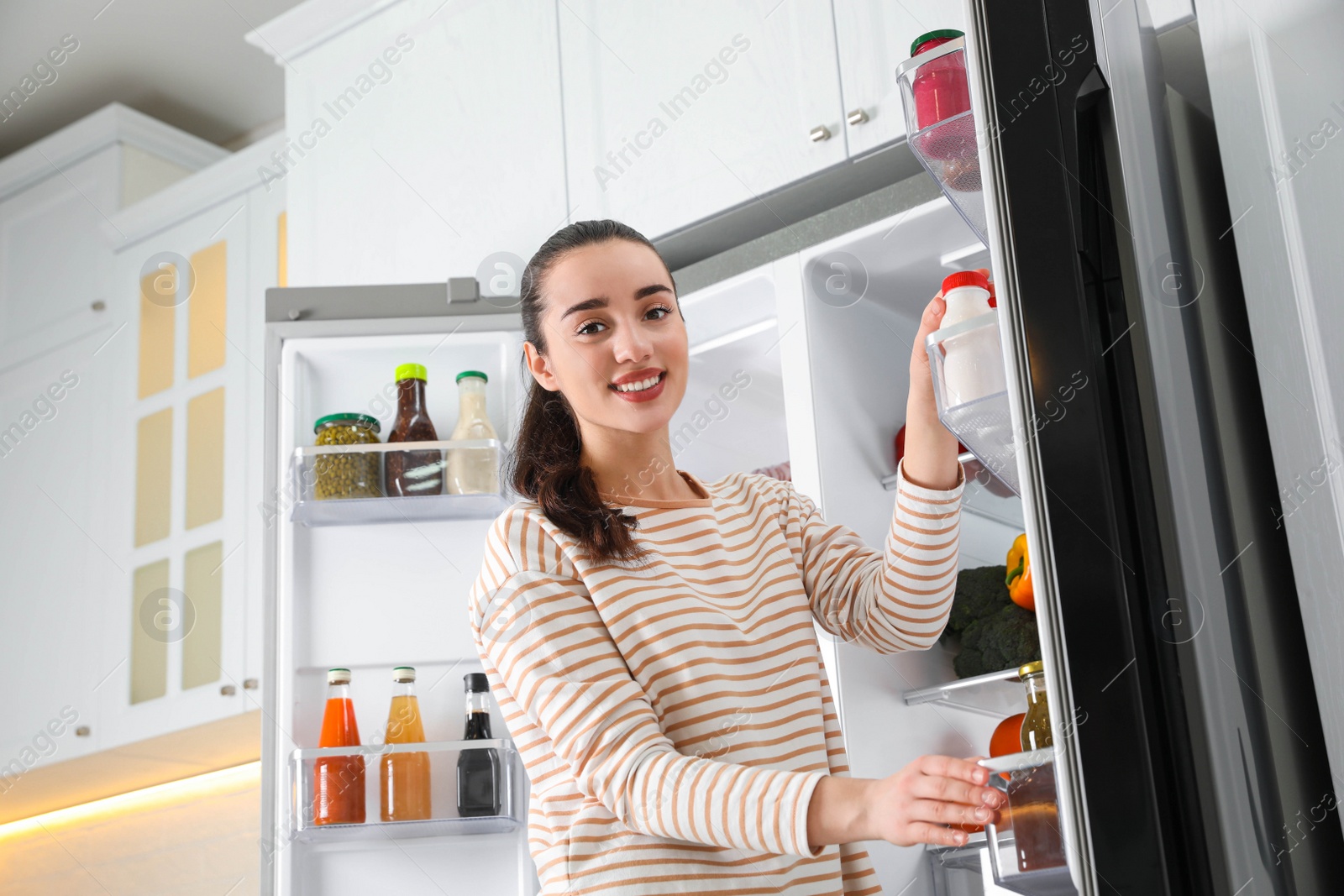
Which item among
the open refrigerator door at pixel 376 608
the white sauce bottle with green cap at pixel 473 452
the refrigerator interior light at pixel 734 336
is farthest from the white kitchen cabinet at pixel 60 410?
the refrigerator interior light at pixel 734 336

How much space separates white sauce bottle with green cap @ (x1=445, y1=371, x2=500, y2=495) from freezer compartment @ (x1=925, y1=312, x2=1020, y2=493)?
770mm

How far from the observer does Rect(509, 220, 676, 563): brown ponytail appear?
96 cm

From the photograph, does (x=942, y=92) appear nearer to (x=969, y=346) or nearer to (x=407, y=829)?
(x=969, y=346)

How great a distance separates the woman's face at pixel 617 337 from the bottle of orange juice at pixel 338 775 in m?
0.58

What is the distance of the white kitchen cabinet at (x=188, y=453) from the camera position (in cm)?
231

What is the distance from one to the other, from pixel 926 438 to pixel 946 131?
9.2 inches

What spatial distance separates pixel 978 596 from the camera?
142cm

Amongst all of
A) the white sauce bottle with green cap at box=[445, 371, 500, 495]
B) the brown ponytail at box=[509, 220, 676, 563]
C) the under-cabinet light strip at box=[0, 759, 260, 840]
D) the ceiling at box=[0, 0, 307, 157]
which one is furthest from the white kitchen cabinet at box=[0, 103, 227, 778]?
the brown ponytail at box=[509, 220, 676, 563]

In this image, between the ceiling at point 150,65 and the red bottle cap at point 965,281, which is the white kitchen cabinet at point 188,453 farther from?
the red bottle cap at point 965,281

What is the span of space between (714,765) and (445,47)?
1.54 meters

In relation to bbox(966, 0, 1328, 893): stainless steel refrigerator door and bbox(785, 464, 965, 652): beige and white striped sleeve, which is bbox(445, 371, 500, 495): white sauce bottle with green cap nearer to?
bbox(785, 464, 965, 652): beige and white striped sleeve

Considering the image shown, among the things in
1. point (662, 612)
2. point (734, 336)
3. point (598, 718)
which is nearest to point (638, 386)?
point (662, 612)

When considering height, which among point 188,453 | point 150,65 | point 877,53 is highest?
point 150,65

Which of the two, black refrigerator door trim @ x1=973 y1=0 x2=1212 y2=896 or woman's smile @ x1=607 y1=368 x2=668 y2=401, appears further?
woman's smile @ x1=607 y1=368 x2=668 y2=401
